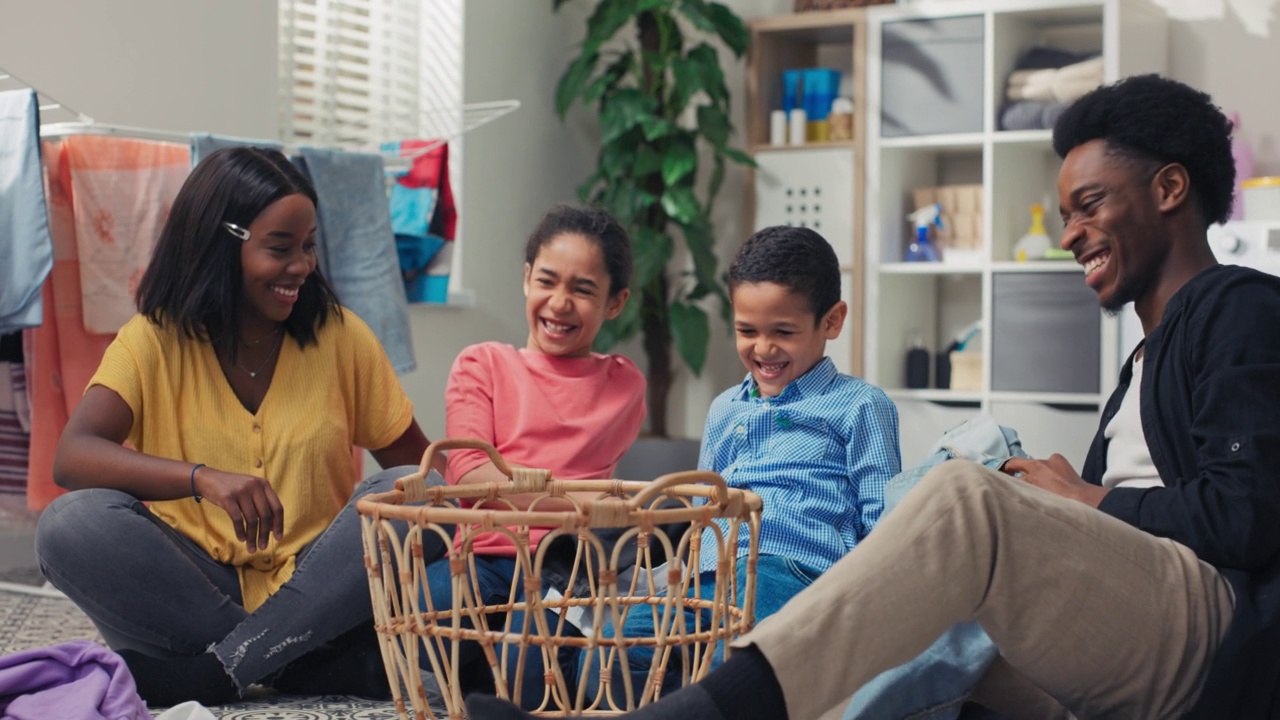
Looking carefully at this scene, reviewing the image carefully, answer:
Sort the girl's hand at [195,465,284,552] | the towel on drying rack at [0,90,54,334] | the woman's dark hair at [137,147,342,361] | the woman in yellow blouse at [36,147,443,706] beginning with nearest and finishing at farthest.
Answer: the girl's hand at [195,465,284,552] < the woman in yellow blouse at [36,147,443,706] < the woman's dark hair at [137,147,342,361] < the towel on drying rack at [0,90,54,334]

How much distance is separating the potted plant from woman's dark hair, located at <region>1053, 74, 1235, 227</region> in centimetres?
218

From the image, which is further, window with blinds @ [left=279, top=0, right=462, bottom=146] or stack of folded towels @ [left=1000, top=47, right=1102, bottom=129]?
stack of folded towels @ [left=1000, top=47, right=1102, bottom=129]

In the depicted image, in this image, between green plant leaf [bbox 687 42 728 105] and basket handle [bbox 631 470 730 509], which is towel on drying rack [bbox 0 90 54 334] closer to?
basket handle [bbox 631 470 730 509]

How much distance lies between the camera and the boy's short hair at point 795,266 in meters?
1.72

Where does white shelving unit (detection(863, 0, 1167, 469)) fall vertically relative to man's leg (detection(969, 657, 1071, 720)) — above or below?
above

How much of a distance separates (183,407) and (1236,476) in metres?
1.29

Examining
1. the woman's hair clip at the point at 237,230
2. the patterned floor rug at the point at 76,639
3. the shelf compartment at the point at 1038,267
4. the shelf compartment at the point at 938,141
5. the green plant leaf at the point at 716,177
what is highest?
the shelf compartment at the point at 938,141

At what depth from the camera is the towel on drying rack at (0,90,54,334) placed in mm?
2082

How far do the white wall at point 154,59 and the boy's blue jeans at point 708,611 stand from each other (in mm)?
1561

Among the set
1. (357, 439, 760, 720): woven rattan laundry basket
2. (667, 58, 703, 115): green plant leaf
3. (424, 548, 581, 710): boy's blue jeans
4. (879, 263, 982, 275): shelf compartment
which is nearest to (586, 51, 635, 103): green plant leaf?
(667, 58, 703, 115): green plant leaf

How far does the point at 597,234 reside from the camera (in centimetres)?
199

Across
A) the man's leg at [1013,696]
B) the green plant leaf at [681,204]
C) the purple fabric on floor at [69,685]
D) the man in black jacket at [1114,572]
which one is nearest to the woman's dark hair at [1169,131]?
the man in black jacket at [1114,572]

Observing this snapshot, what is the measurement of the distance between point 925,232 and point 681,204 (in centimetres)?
71

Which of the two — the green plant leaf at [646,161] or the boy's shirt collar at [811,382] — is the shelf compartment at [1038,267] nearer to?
the green plant leaf at [646,161]
